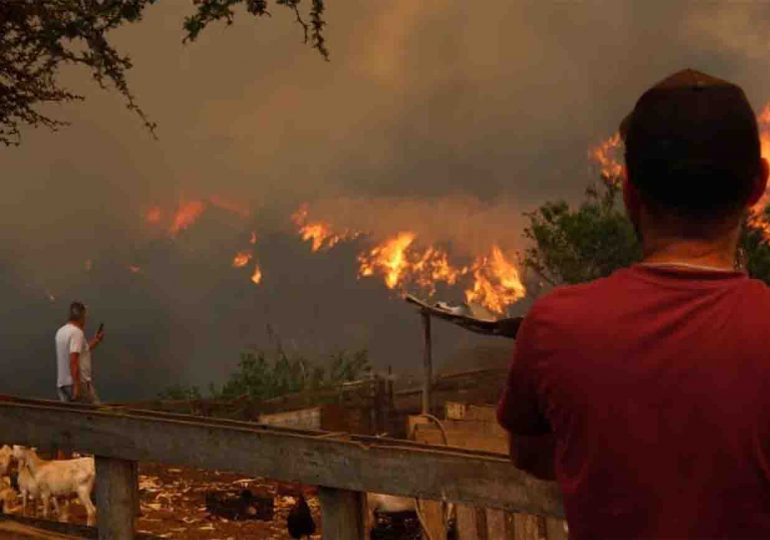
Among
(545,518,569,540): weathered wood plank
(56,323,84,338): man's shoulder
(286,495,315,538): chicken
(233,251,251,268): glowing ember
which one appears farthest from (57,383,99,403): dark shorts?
(233,251,251,268): glowing ember

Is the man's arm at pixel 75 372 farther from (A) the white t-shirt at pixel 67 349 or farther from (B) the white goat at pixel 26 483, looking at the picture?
(B) the white goat at pixel 26 483

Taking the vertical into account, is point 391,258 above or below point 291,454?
above

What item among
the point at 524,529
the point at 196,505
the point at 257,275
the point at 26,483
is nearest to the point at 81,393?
the point at 196,505

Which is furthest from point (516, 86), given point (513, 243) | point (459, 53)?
point (513, 243)

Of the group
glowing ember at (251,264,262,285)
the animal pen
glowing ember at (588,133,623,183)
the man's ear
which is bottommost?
the animal pen

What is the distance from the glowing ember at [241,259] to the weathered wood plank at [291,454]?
136409 mm

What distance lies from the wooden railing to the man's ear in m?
1.96

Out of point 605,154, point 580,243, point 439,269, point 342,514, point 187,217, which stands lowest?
point 342,514

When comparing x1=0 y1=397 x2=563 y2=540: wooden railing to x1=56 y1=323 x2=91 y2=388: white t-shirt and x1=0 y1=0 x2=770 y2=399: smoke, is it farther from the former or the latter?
x1=0 y1=0 x2=770 y2=399: smoke

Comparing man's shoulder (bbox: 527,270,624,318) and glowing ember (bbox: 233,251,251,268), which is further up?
glowing ember (bbox: 233,251,251,268)

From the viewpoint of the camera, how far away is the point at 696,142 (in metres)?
1.82

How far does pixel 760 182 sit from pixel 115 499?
12.6 feet

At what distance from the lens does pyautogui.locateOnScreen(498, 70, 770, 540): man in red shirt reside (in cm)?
176

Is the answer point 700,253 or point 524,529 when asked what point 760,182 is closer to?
point 700,253
